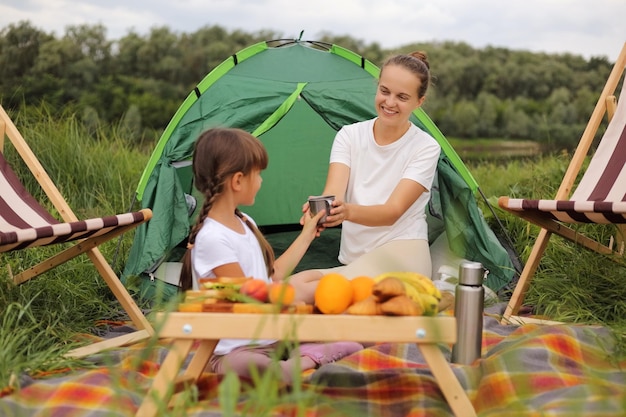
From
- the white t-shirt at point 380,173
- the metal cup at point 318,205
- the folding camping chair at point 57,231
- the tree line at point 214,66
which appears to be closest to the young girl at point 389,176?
the white t-shirt at point 380,173

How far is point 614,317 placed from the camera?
3043 millimetres

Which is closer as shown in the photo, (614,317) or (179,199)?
(614,317)

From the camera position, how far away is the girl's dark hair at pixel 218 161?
7.87 ft

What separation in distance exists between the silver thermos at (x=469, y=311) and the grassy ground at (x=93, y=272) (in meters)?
0.46

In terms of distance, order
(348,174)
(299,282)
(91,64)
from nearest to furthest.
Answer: (299,282) → (348,174) → (91,64)

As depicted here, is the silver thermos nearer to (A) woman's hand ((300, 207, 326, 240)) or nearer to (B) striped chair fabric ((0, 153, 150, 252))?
(A) woman's hand ((300, 207, 326, 240))

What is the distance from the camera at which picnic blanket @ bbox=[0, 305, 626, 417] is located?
209 cm

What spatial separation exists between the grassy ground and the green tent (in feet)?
0.88

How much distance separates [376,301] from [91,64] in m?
10.2

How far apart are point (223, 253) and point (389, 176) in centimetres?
126

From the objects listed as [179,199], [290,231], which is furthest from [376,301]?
[290,231]

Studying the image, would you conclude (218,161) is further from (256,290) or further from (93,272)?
(93,272)

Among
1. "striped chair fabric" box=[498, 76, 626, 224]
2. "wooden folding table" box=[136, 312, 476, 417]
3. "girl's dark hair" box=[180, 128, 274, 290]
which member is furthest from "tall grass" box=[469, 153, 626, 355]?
"girl's dark hair" box=[180, 128, 274, 290]

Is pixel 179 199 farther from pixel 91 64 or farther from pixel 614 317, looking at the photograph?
A: pixel 91 64
